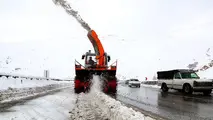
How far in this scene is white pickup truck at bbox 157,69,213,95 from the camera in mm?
18672

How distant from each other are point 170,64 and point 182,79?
5706 cm

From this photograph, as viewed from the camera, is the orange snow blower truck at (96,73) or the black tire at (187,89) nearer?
the orange snow blower truck at (96,73)

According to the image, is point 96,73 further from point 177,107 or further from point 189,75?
point 177,107

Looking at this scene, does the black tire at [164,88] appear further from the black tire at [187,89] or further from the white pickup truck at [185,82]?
the black tire at [187,89]

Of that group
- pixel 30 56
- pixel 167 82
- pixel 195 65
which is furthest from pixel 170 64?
pixel 30 56

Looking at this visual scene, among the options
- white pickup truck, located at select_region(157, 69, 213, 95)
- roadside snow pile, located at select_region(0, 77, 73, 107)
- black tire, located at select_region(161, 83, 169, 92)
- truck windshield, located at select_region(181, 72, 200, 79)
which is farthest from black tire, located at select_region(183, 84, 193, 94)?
roadside snow pile, located at select_region(0, 77, 73, 107)

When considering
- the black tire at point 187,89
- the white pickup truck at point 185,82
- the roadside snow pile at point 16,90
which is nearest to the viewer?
the roadside snow pile at point 16,90

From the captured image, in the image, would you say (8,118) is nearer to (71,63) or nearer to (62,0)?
(62,0)

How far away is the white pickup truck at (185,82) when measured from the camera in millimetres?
18672

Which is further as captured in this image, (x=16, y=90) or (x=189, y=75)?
(x=189, y=75)

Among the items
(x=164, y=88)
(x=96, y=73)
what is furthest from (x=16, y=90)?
(x=164, y=88)

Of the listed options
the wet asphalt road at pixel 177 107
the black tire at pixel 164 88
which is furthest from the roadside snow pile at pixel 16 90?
the black tire at pixel 164 88

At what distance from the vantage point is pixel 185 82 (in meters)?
19.9

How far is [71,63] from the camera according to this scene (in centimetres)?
11150
